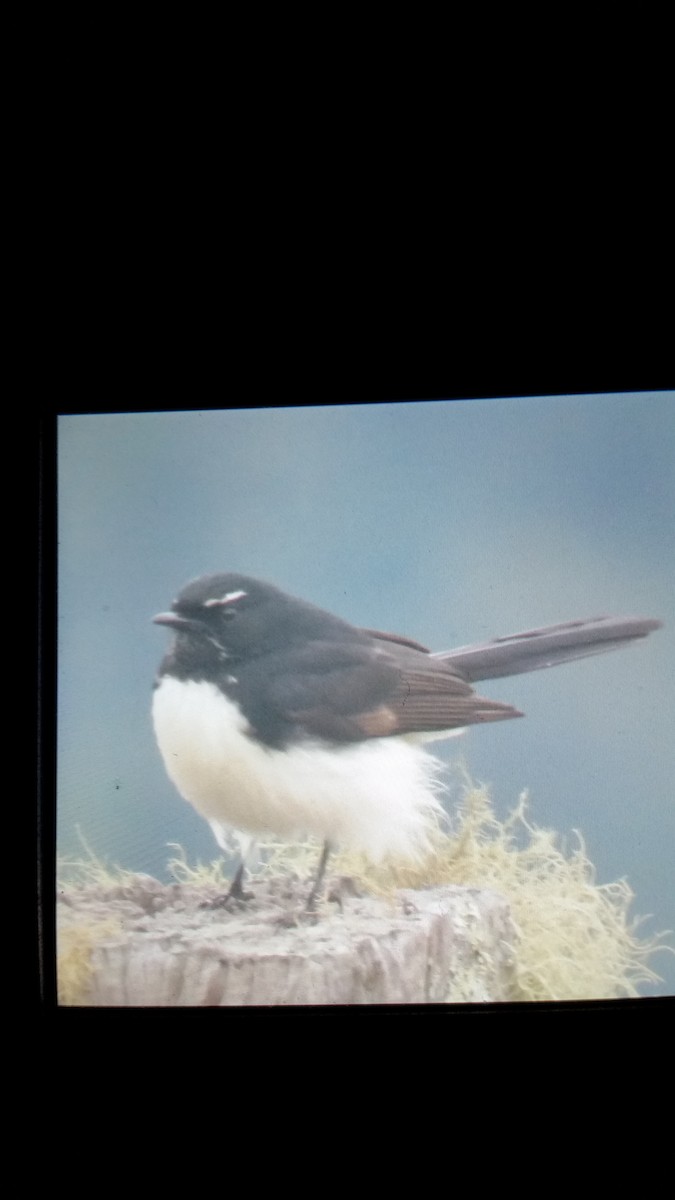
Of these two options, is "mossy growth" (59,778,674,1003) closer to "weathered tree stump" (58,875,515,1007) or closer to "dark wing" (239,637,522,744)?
"weathered tree stump" (58,875,515,1007)

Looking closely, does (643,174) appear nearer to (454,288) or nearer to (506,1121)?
(454,288)

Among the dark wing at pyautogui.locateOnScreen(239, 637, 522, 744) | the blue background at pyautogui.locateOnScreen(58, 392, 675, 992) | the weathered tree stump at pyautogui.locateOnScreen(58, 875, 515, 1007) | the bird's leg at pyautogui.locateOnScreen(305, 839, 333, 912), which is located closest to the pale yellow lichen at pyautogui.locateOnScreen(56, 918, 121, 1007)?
the weathered tree stump at pyautogui.locateOnScreen(58, 875, 515, 1007)

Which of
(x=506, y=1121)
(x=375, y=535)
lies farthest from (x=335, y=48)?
(x=506, y=1121)

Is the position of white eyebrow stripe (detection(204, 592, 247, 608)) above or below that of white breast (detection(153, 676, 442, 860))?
above

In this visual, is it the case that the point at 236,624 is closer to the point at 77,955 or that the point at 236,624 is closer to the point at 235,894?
the point at 235,894

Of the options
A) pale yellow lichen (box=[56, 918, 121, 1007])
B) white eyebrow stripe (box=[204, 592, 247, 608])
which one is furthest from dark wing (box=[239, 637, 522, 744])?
pale yellow lichen (box=[56, 918, 121, 1007])

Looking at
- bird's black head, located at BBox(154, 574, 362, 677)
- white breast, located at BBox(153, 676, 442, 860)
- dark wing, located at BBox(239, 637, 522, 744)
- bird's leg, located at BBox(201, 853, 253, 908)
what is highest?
bird's black head, located at BBox(154, 574, 362, 677)

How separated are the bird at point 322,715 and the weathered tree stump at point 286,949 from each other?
0.06m

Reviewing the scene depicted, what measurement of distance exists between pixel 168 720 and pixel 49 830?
0.97ft

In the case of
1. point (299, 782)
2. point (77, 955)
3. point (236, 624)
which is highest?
point (236, 624)

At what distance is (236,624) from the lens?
1.82 m

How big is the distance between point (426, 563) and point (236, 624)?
36 cm

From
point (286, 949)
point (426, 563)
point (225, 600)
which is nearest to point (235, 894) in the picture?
point (286, 949)

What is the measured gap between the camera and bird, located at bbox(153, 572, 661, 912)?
1.79 metres
